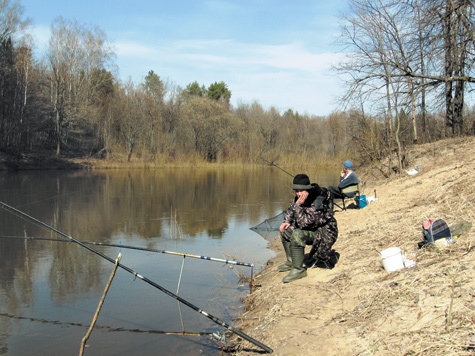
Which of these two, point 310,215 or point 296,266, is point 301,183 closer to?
point 310,215

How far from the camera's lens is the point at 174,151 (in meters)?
41.1

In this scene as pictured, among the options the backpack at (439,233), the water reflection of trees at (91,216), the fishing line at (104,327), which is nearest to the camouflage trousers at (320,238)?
the backpack at (439,233)

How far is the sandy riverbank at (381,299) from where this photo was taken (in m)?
3.10

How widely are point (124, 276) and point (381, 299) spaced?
14.7ft

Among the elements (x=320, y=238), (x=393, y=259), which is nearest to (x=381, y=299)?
(x=393, y=259)

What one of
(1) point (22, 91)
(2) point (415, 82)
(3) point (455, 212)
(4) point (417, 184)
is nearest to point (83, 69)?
(1) point (22, 91)

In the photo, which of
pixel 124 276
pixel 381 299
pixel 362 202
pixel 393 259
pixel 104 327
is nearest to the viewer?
pixel 381 299

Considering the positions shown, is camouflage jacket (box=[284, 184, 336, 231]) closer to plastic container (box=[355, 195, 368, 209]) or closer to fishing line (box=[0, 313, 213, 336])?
fishing line (box=[0, 313, 213, 336])

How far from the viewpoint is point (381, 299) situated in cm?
388

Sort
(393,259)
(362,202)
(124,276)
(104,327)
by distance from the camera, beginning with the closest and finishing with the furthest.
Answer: (393,259)
(104,327)
(124,276)
(362,202)

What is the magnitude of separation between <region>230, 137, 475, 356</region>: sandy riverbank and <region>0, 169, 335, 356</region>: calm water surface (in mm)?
786

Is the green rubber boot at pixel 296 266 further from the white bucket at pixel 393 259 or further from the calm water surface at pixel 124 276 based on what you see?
the white bucket at pixel 393 259

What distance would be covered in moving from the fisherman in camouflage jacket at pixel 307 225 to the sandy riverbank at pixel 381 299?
0.78ft

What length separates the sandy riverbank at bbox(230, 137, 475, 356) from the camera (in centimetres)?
310
